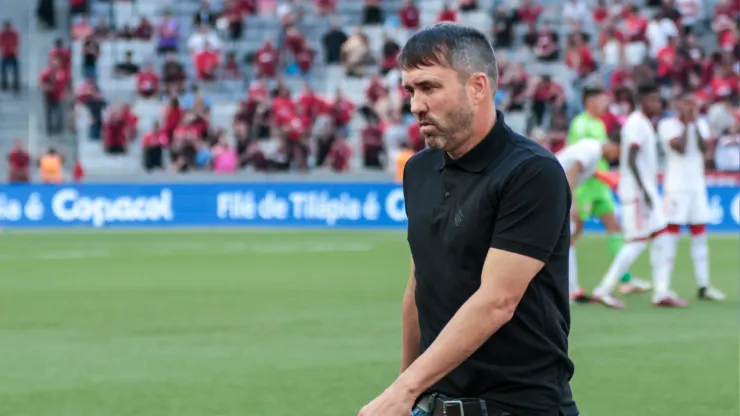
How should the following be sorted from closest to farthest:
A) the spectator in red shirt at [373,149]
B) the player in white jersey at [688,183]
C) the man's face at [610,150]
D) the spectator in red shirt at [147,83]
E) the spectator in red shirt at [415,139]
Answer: the man's face at [610,150]
the player in white jersey at [688,183]
the spectator in red shirt at [415,139]
the spectator in red shirt at [373,149]
the spectator in red shirt at [147,83]

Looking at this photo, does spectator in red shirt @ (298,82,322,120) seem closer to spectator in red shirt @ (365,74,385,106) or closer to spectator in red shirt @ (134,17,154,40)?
spectator in red shirt @ (365,74,385,106)

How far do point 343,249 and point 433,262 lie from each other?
1876cm

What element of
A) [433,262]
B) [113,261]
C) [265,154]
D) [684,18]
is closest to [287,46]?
[265,154]

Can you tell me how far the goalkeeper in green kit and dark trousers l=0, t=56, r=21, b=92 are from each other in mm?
22314

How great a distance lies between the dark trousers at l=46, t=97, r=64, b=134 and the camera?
112 ft

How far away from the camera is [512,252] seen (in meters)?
3.71

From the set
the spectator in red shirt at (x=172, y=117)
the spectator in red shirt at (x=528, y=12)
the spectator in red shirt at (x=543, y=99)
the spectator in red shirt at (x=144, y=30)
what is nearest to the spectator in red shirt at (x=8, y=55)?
the spectator in red shirt at (x=144, y=30)

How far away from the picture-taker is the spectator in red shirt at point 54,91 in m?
34.0

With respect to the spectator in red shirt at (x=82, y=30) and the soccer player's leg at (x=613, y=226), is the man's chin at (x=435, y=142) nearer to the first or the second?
the soccer player's leg at (x=613, y=226)

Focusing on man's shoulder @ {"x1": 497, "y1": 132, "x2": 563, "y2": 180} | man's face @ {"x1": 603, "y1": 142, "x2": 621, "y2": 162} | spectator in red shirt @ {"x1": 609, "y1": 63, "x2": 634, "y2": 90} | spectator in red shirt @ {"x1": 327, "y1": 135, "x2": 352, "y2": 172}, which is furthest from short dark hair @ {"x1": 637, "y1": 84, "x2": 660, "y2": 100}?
spectator in red shirt @ {"x1": 609, "y1": 63, "x2": 634, "y2": 90}

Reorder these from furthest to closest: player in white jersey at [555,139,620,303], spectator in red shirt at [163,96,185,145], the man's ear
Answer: spectator in red shirt at [163,96,185,145] < player in white jersey at [555,139,620,303] < the man's ear

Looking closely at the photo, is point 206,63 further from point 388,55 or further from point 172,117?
point 388,55

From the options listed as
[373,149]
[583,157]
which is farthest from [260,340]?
[373,149]

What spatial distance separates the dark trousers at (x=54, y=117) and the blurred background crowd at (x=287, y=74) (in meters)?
0.04
